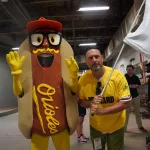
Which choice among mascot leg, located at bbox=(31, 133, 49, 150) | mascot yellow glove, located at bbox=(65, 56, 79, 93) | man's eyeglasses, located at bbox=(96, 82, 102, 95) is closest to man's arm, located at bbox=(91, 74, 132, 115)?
man's eyeglasses, located at bbox=(96, 82, 102, 95)

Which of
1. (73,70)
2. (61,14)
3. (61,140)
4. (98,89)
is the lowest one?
(61,140)

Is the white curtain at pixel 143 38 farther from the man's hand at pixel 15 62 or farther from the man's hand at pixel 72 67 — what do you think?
the man's hand at pixel 15 62

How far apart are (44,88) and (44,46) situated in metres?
0.40

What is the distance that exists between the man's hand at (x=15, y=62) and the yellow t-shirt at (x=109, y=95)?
595mm

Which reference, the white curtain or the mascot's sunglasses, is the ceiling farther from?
the white curtain

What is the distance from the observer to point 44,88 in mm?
1942

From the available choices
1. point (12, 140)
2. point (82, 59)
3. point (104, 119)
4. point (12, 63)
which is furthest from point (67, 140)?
point (82, 59)

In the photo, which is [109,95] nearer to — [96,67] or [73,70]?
[96,67]

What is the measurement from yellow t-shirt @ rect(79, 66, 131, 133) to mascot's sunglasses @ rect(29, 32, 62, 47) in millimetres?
465

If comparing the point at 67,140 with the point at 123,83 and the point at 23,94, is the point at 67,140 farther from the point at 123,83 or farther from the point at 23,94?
the point at 123,83

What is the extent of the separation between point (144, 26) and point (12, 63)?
1121 mm

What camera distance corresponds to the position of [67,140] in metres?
2.00

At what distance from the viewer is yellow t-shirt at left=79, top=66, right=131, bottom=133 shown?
6.32 ft

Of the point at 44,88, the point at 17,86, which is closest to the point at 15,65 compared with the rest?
the point at 17,86
